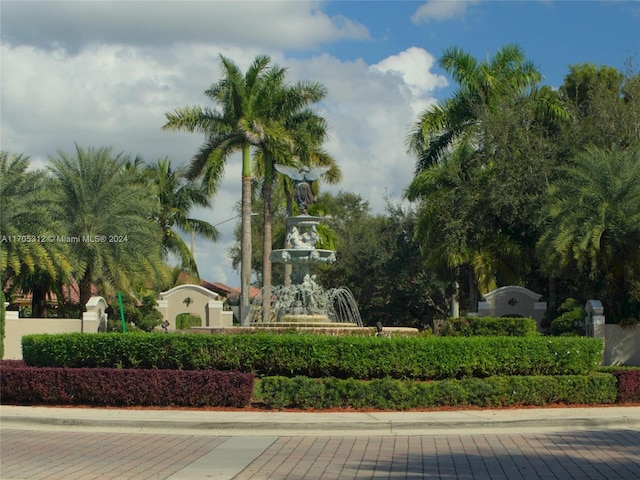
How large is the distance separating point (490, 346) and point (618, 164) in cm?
1284

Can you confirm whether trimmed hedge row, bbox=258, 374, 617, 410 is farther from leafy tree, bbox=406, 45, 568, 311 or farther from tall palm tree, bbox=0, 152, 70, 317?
leafy tree, bbox=406, 45, 568, 311

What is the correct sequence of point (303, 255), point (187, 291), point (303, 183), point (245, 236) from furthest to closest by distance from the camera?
1. point (187, 291)
2. point (245, 236)
3. point (303, 183)
4. point (303, 255)

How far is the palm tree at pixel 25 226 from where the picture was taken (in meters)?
29.2

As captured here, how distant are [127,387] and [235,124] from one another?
21.2 m

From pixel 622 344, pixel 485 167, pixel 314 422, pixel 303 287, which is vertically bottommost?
pixel 314 422

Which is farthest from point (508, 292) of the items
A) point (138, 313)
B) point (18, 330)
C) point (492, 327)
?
point (18, 330)

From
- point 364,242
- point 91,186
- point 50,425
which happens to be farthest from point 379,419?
point 364,242

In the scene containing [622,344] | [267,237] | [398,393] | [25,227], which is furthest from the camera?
[267,237]

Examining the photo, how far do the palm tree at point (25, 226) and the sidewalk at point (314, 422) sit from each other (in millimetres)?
15211

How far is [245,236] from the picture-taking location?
114ft

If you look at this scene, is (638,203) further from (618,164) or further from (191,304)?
(191,304)

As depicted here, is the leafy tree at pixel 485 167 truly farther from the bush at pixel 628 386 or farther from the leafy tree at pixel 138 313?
the bush at pixel 628 386

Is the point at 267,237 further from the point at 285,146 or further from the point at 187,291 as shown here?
the point at 187,291

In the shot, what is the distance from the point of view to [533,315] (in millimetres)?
32594
